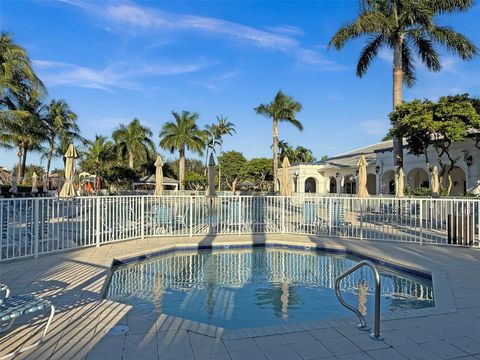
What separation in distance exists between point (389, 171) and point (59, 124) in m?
30.1

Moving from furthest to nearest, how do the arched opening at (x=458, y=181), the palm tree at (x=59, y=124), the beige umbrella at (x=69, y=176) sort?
the palm tree at (x=59, y=124) < the arched opening at (x=458, y=181) < the beige umbrella at (x=69, y=176)

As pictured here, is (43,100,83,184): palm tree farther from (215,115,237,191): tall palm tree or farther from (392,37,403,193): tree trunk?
(392,37,403,193): tree trunk

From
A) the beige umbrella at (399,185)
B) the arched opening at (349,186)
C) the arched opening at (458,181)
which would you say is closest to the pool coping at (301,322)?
the beige umbrella at (399,185)

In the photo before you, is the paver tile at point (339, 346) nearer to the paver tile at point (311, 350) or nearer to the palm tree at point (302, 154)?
the paver tile at point (311, 350)

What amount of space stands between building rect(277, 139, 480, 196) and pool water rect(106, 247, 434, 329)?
576 inches

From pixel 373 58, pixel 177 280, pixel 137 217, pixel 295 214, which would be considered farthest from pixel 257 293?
pixel 373 58

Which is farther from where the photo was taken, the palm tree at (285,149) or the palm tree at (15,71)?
the palm tree at (285,149)

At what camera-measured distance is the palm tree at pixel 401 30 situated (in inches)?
714

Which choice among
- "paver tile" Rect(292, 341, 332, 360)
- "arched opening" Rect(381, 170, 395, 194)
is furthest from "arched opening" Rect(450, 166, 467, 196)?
"paver tile" Rect(292, 341, 332, 360)

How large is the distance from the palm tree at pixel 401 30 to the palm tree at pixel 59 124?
1080 inches

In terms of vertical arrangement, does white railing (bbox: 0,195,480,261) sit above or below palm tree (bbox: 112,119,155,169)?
below

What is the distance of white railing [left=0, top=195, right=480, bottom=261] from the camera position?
909 cm

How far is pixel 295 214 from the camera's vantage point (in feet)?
39.5

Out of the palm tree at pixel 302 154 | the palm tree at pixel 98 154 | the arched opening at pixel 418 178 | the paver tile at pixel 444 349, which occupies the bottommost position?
the paver tile at pixel 444 349
